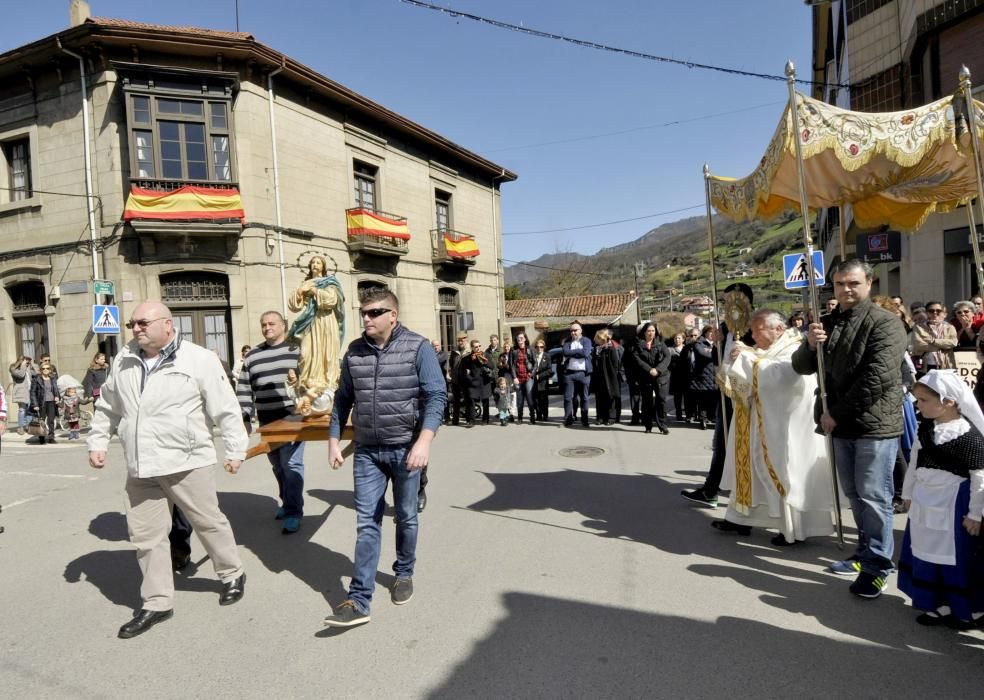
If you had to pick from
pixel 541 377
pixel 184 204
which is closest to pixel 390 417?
pixel 541 377

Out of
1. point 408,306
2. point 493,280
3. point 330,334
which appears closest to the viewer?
point 330,334

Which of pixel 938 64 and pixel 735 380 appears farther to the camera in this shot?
pixel 938 64

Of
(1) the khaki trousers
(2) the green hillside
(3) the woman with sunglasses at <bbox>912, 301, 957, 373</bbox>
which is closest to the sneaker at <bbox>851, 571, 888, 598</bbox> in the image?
(1) the khaki trousers

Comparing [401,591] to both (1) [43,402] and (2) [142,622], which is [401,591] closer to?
(2) [142,622]

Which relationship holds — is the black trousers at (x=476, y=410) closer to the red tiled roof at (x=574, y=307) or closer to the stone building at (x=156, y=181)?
the stone building at (x=156, y=181)

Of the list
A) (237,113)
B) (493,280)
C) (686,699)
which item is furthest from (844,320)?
(493,280)

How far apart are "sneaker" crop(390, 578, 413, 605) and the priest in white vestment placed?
259 cm

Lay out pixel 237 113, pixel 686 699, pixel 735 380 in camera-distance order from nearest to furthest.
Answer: pixel 686 699, pixel 735 380, pixel 237 113

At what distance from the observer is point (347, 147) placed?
18641mm

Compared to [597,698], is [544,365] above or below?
above

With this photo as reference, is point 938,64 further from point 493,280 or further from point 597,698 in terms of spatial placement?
point 493,280

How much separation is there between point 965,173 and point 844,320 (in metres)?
3.50

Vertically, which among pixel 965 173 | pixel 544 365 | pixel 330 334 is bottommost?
pixel 544 365

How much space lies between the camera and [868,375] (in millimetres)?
3596
